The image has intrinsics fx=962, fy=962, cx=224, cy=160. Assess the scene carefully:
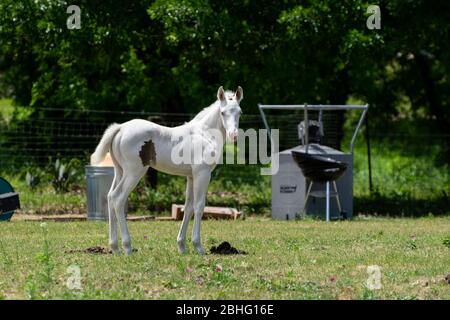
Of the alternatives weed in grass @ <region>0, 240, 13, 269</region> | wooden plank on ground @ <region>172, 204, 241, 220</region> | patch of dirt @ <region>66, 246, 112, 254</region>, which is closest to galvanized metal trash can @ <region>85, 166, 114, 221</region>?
wooden plank on ground @ <region>172, 204, 241, 220</region>

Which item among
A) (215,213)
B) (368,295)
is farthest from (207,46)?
(368,295)

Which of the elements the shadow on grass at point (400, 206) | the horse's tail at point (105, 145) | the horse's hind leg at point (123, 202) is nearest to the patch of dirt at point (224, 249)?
the horse's hind leg at point (123, 202)

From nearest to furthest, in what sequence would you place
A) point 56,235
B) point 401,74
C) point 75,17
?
point 56,235 → point 75,17 → point 401,74

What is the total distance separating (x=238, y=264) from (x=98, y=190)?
670cm

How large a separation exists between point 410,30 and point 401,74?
19.3 feet

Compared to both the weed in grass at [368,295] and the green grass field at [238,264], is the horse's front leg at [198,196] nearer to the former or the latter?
the green grass field at [238,264]

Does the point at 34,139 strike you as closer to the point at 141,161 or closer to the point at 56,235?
the point at 56,235

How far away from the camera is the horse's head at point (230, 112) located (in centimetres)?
1114

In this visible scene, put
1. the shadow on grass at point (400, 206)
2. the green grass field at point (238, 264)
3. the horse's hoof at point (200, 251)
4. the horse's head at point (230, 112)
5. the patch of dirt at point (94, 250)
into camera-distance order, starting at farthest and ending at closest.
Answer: the shadow on grass at point (400, 206)
the patch of dirt at point (94, 250)
the horse's hoof at point (200, 251)
the horse's head at point (230, 112)
the green grass field at point (238, 264)

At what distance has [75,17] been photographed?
718 inches

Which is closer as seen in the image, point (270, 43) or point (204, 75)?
point (270, 43)

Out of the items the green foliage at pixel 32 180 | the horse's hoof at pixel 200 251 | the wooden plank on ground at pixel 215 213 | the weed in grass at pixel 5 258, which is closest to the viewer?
the weed in grass at pixel 5 258

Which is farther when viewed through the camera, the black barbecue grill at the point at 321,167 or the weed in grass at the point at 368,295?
the black barbecue grill at the point at 321,167
